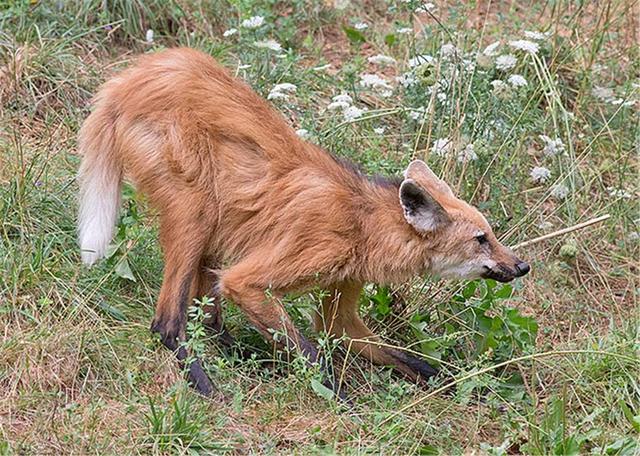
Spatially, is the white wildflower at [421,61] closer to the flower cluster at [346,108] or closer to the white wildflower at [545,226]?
the flower cluster at [346,108]

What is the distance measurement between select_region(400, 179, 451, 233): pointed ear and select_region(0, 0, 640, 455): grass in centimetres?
49

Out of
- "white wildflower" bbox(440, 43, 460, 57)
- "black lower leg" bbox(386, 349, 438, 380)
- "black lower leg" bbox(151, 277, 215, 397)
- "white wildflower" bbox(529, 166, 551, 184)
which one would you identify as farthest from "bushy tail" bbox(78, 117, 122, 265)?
"white wildflower" bbox(529, 166, 551, 184)

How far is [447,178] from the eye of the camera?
5.46 meters

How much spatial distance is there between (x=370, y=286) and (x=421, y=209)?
0.86 m

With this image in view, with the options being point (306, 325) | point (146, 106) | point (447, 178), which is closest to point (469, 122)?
point (447, 178)

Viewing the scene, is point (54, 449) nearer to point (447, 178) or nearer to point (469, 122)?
point (447, 178)

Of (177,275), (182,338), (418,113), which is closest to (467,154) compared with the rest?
(418,113)

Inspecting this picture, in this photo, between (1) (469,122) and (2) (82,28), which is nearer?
(1) (469,122)

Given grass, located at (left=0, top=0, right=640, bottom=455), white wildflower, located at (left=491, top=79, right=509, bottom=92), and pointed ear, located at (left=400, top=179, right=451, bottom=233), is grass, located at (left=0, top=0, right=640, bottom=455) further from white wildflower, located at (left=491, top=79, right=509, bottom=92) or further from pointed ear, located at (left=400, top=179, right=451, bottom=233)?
pointed ear, located at (left=400, top=179, right=451, bottom=233)

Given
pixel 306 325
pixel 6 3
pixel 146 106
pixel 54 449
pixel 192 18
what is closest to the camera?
pixel 54 449

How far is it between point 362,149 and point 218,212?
5.81 feet

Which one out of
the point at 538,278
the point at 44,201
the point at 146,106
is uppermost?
the point at 146,106

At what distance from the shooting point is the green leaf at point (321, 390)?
427 cm

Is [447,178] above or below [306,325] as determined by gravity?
above
